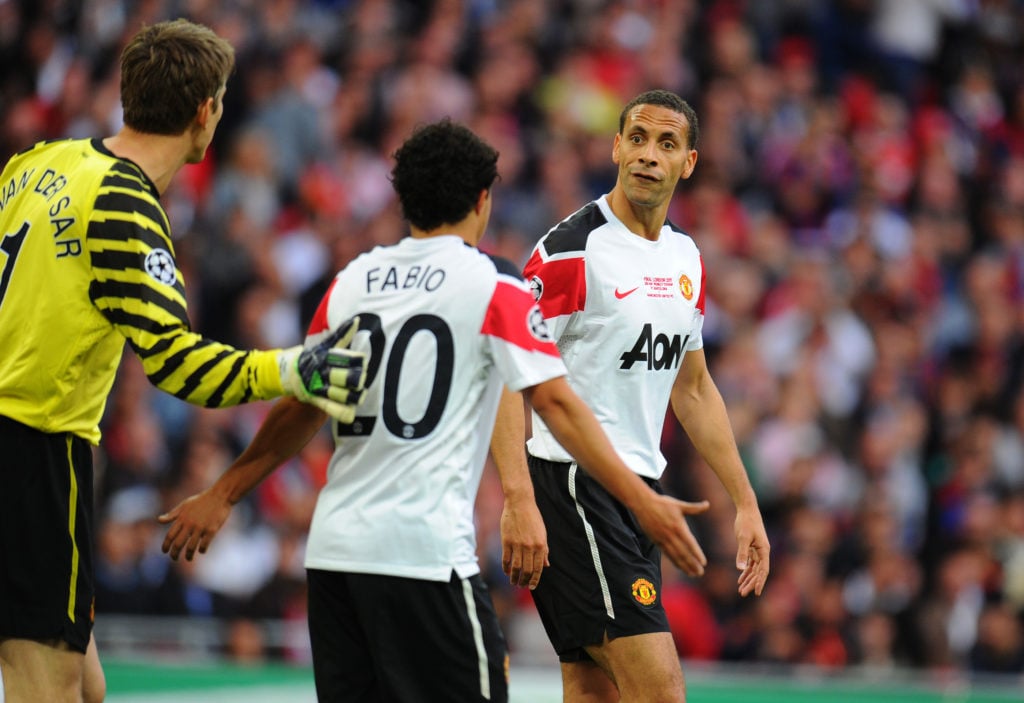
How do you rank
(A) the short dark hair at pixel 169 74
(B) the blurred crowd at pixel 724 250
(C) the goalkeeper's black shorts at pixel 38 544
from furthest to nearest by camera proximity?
(B) the blurred crowd at pixel 724 250 < (A) the short dark hair at pixel 169 74 < (C) the goalkeeper's black shorts at pixel 38 544

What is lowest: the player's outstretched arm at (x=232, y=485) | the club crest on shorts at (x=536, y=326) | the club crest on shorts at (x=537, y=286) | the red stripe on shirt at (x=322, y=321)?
the player's outstretched arm at (x=232, y=485)

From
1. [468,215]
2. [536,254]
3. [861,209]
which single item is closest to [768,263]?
[861,209]

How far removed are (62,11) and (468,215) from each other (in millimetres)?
10201

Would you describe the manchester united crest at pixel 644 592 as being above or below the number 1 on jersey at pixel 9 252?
below

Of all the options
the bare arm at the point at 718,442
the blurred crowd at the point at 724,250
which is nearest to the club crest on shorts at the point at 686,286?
the bare arm at the point at 718,442

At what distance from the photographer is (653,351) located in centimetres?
640

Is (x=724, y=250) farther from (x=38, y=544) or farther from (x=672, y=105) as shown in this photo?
(x=38, y=544)

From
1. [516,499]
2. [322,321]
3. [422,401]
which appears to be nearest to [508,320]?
[422,401]

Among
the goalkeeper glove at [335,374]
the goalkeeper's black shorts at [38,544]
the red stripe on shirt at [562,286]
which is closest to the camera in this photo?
the goalkeeper glove at [335,374]

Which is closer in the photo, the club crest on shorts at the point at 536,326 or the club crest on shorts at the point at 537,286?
the club crest on shorts at the point at 536,326

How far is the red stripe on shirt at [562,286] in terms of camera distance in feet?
20.7

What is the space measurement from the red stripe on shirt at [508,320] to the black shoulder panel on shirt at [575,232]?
143cm

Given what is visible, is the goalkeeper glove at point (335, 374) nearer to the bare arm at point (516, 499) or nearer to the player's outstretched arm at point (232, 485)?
the player's outstretched arm at point (232, 485)

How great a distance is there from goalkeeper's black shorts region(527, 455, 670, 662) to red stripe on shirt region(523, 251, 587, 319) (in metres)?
0.62
